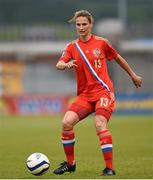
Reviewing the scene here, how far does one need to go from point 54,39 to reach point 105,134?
51.2m

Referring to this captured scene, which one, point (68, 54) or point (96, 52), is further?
point (68, 54)

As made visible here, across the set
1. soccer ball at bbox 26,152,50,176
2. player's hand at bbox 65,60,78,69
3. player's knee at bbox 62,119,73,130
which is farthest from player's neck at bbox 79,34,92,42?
soccer ball at bbox 26,152,50,176

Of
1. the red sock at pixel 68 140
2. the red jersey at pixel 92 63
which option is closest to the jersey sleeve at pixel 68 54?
the red jersey at pixel 92 63

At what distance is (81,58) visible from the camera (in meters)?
12.4

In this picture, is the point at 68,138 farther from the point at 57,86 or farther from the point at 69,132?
the point at 57,86

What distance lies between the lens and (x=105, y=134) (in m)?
12.0

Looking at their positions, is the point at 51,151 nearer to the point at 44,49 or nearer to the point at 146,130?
the point at 146,130

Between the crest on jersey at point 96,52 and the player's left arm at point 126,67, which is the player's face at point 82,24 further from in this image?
the player's left arm at point 126,67

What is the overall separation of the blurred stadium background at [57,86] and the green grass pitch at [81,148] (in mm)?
15

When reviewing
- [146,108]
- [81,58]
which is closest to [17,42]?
[146,108]

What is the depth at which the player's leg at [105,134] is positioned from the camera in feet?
39.2

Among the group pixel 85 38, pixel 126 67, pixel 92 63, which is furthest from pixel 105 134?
pixel 85 38

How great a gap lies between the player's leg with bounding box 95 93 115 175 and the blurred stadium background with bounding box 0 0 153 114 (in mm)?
36520

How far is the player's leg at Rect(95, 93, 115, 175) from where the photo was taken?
470 inches
